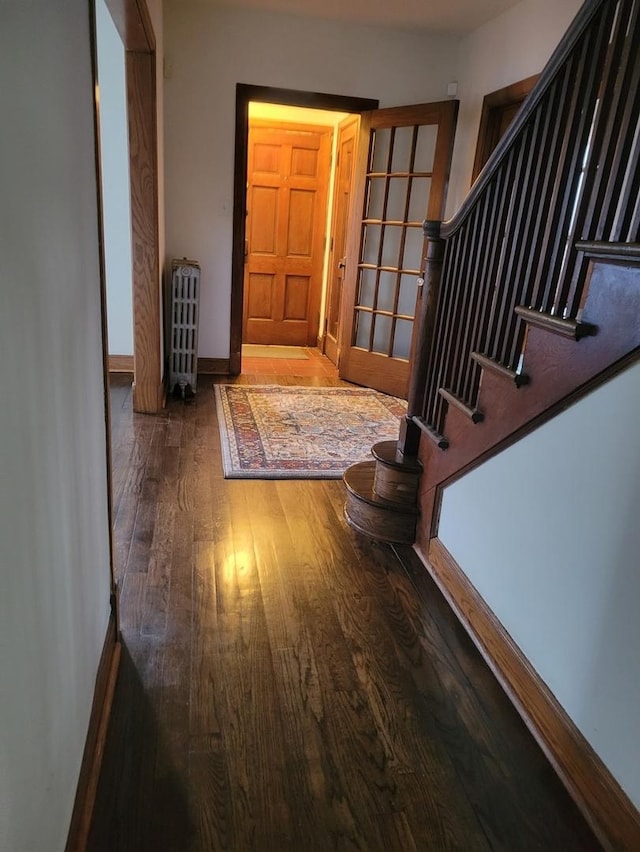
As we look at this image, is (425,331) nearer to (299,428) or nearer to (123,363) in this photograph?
(299,428)

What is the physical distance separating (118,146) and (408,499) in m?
3.53

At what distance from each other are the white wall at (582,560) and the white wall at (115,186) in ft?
10.9

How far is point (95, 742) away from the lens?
1.42 metres

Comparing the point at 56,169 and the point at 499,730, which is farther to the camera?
the point at 499,730

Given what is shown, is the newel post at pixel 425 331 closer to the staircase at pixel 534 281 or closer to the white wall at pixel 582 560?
the staircase at pixel 534 281

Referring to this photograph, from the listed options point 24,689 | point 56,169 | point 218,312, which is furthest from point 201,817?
point 218,312

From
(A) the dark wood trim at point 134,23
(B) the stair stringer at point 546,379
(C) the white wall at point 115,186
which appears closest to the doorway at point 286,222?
(C) the white wall at point 115,186

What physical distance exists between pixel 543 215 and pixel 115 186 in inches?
146

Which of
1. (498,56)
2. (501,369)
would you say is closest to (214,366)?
(498,56)

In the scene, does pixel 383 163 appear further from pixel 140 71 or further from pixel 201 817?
pixel 201 817

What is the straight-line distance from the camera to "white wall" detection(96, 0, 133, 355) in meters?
4.12

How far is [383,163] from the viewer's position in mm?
4676

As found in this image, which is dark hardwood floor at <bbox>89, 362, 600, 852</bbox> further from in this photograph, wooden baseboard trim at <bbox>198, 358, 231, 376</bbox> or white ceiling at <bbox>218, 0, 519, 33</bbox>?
white ceiling at <bbox>218, 0, 519, 33</bbox>

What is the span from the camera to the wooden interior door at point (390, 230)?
445 cm
